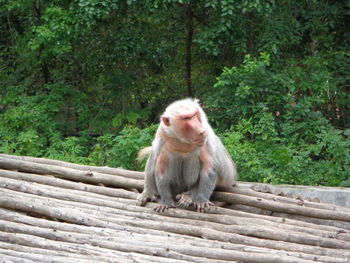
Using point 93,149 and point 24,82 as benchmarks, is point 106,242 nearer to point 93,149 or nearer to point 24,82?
point 93,149

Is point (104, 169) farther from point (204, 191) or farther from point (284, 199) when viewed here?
point (284, 199)

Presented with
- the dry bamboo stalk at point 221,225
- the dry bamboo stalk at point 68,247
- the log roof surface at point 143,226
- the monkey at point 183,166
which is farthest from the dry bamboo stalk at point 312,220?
the dry bamboo stalk at point 68,247

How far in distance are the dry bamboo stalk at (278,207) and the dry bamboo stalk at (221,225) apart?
0.29m

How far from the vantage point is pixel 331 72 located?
30.4 feet

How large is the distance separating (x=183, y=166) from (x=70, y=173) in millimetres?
1418

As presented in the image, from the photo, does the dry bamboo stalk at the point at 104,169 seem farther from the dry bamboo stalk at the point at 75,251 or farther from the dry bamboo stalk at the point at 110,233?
the dry bamboo stalk at the point at 75,251

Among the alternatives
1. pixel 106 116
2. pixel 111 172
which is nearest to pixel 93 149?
pixel 106 116

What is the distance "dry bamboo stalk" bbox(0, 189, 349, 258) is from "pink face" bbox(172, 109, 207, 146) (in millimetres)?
683

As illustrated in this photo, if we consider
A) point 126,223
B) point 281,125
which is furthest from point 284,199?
point 281,125

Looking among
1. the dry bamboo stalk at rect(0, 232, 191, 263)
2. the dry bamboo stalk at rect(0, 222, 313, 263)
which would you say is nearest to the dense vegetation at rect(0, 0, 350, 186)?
the dry bamboo stalk at rect(0, 222, 313, 263)

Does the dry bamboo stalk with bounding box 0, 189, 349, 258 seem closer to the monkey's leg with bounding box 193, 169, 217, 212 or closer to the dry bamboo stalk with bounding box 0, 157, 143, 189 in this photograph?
the monkey's leg with bounding box 193, 169, 217, 212

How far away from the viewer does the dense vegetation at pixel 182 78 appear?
27.1 ft

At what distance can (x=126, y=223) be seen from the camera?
495 centimetres

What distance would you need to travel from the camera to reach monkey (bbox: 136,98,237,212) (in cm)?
498
